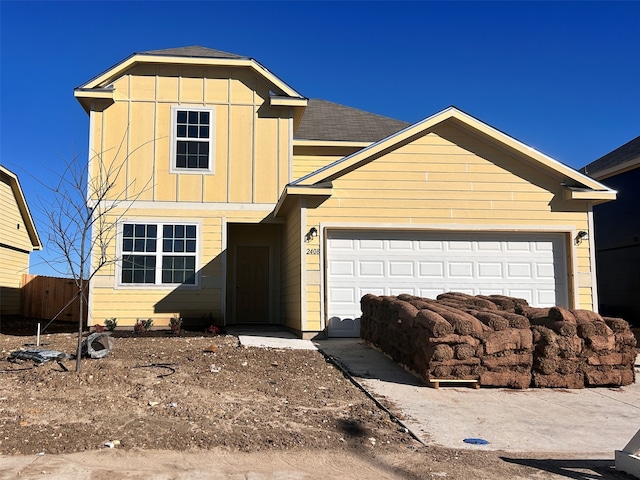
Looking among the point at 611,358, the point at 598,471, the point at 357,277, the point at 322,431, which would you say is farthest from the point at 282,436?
the point at 357,277

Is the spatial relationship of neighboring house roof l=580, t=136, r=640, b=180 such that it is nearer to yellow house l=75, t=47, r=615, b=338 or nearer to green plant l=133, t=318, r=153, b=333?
yellow house l=75, t=47, r=615, b=338

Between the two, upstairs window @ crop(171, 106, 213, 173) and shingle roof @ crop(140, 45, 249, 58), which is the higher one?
shingle roof @ crop(140, 45, 249, 58)

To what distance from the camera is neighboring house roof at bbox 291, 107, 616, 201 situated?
11.4 metres

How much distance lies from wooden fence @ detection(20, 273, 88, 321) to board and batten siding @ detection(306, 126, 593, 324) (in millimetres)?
9909

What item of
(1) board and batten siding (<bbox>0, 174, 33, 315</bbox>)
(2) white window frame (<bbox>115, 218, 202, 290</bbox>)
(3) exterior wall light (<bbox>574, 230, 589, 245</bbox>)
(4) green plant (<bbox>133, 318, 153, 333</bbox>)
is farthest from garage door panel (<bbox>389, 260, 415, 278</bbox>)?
(1) board and batten siding (<bbox>0, 174, 33, 315</bbox>)

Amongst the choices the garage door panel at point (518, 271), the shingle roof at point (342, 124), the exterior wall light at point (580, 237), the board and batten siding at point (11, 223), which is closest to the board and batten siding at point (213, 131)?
the shingle roof at point (342, 124)

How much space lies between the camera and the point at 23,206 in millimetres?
21703

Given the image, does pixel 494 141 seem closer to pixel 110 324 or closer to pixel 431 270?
pixel 431 270

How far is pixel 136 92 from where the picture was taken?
→ 45.3ft

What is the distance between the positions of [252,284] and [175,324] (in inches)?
120

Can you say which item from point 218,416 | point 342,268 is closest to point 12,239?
point 342,268

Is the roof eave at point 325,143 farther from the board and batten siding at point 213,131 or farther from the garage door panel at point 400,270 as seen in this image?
the garage door panel at point 400,270

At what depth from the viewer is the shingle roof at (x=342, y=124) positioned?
15.7m

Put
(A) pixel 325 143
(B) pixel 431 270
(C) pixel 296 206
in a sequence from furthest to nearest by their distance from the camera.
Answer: (A) pixel 325 143, (C) pixel 296 206, (B) pixel 431 270
